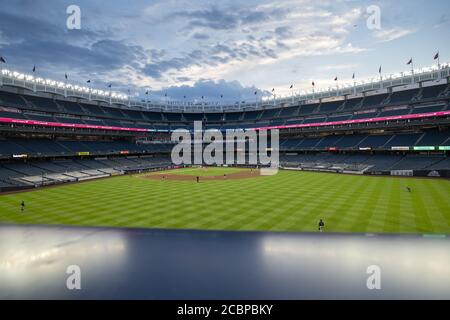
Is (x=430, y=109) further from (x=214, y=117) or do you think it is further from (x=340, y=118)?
(x=214, y=117)

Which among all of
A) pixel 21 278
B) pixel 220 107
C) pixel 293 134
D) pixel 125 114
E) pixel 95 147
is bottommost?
pixel 21 278

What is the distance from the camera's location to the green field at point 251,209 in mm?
21547

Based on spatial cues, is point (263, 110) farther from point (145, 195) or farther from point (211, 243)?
point (211, 243)

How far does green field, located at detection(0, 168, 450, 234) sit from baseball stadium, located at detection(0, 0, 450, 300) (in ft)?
0.70

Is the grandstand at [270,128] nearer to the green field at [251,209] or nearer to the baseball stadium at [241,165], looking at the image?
the baseball stadium at [241,165]

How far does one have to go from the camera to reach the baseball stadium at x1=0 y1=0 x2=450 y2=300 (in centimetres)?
1195

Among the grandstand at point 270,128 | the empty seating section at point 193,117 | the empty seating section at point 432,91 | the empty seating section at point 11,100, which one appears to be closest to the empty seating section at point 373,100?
the grandstand at point 270,128

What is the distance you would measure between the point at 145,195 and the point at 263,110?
80.9 metres

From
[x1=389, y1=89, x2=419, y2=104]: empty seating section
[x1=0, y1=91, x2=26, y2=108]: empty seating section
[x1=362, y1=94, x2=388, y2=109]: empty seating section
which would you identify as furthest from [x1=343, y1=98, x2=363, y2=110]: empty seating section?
[x1=0, y1=91, x2=26, y2=108]: empty seating section

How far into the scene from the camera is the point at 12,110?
59.9 m

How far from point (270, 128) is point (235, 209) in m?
71.4

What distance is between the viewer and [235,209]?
2712 centimetres

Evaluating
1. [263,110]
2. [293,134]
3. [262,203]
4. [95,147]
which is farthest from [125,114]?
[262,203]

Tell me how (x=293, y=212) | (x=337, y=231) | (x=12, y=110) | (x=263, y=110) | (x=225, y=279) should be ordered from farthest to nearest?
(x=263, y=110) < (x=12, y=110) < (x=293, y=212) < (x=337, y=231) < (x=225, y=279)
